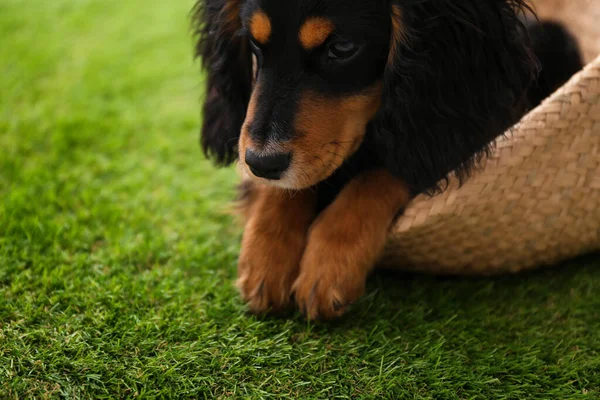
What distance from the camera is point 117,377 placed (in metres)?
1.55

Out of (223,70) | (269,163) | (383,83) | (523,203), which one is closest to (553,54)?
(523,203)

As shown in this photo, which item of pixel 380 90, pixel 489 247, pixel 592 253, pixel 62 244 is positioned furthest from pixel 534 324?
pixel 62 244

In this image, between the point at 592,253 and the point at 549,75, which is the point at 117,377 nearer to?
the point at 592,253

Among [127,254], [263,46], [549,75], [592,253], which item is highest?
[263,46]

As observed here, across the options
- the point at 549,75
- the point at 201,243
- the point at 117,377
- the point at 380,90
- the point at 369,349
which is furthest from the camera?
the point at 549,75

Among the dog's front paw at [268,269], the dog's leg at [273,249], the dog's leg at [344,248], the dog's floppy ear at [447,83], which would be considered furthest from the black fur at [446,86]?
the dog's front paw at [268,269]

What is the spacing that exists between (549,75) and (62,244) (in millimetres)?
1937

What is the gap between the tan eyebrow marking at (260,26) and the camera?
1.73 metres

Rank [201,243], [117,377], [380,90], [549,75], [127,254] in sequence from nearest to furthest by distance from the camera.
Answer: [117,377], [380,90], [127,254], [201,243], [549,75]

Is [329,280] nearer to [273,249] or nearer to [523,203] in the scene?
[273,249]

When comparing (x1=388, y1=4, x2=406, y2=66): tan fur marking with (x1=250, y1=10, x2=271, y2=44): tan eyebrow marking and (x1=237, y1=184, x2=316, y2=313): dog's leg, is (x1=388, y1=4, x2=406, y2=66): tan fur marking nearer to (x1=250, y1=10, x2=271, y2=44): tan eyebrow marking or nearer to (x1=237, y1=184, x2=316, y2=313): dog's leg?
(x1=250, y1=10, x2=271, y2=44): tan eyebrow marking

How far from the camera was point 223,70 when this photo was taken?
2074 mm

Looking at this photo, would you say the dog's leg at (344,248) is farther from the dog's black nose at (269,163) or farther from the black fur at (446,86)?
the dog's black nose at (269,163)

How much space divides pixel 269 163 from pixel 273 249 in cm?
29
